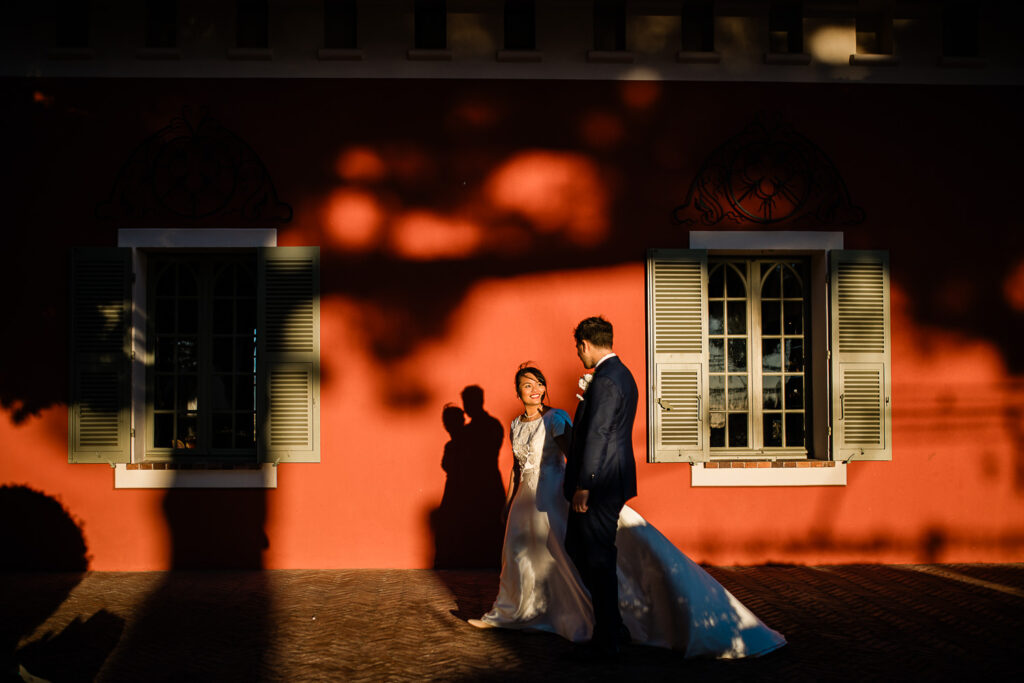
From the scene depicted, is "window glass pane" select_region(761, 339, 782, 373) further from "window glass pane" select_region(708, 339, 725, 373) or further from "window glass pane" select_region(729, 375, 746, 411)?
"window glass pane" select_region(708, 339, 725, 373)

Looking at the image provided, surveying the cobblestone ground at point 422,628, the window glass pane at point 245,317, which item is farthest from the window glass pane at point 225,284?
the cobblestone ground at point 422,628

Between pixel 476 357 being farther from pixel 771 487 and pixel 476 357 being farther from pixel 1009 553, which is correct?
pixel 1009 553

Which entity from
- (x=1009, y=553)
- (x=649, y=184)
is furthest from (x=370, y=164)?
(x=1009, y=553)

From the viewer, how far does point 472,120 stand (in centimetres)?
618

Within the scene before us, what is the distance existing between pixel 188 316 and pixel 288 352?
3.25 ft

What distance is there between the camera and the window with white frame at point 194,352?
5988mm

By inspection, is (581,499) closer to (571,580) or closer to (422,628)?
(571,580)

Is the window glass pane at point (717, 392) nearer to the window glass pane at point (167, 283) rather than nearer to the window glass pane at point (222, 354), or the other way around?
the window glass pane at point (222, 354)

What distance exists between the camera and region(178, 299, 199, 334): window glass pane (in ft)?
20.5

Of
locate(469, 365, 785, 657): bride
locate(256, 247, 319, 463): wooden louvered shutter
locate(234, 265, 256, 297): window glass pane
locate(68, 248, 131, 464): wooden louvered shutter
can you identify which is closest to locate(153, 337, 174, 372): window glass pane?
locate(68, 248, 131, 464): wooden louvered shutter

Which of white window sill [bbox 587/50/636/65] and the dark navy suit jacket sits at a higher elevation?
white window sill [bbox 587/50/636/65]

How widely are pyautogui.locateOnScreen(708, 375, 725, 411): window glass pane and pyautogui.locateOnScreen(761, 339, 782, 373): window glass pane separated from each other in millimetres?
409

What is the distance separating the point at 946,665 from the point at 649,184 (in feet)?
13.0

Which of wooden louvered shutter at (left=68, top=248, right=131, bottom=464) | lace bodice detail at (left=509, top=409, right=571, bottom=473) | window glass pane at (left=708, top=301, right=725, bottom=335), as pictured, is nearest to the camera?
lace bodice detail at (left=509, top=409, right=571, bottom=473)
